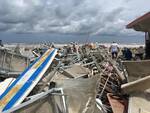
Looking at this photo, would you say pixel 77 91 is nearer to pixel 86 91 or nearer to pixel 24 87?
pixel 86 91

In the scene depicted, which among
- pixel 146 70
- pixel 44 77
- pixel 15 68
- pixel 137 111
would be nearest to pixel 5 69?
pixel 15 68

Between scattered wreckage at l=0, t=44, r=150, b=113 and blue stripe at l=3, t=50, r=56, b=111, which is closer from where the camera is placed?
scattered wreckage at l=0, t=44, r=150, b=113

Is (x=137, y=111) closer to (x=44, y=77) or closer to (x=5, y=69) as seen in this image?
(x=44, y=77)


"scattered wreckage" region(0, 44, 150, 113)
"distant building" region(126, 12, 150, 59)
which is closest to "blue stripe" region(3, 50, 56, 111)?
"scattered wreckage" region(0, 44, 150, 113)

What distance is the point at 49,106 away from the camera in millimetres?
5266

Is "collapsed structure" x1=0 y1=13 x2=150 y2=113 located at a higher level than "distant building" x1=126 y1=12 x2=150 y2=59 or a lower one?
lower

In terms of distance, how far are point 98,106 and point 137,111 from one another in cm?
78

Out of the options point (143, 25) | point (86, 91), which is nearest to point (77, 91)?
point (86, 91)

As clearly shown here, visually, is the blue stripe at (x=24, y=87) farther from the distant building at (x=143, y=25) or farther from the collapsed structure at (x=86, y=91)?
the distant building at (x=143, y=25)

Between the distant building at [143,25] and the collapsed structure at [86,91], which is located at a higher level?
the distant building at [143,25]

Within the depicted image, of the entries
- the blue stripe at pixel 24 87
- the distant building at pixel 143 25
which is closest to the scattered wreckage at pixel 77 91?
the blue stripe at pixel 24 87

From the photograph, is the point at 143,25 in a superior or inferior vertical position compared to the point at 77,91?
superior

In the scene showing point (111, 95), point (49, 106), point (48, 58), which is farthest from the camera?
point (48, 58)

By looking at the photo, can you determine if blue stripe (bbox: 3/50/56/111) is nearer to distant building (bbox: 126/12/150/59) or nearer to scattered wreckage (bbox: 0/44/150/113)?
scattered wreckage (bbox: 0/44/150/113)
